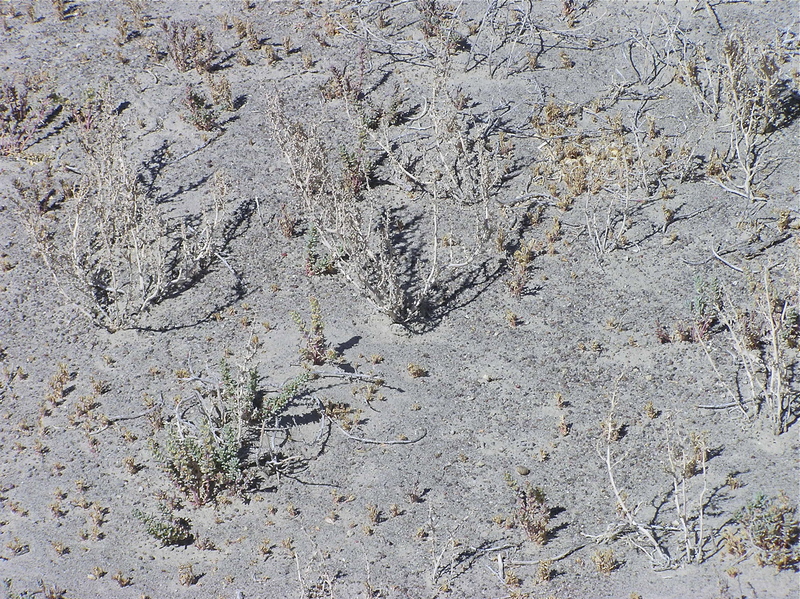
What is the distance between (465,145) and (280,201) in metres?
2.64

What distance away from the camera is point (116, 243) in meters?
9.40

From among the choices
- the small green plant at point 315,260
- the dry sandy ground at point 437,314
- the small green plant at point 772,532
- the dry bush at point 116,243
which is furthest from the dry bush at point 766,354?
the dry bush at point 116,243

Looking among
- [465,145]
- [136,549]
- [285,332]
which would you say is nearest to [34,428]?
[136,549]

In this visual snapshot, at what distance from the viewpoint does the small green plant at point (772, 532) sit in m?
5.97

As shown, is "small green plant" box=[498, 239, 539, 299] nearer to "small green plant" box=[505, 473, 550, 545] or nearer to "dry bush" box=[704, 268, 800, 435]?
"dry bush" box=[704, 268, 800, 435]

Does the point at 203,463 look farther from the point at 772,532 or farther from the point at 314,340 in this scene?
the point at 772,532

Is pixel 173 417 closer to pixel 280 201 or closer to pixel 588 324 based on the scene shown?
pixel 280 201

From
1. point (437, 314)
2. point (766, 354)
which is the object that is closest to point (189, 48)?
point (437, 314)

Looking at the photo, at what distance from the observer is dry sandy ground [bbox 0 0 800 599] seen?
6660 mm

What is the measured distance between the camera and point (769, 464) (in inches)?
270

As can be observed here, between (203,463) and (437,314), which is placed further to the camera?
(437,314)

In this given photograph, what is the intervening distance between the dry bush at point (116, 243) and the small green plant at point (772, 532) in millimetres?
6599

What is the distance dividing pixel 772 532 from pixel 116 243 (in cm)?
758

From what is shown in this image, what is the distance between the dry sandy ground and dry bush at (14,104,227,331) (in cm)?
9
